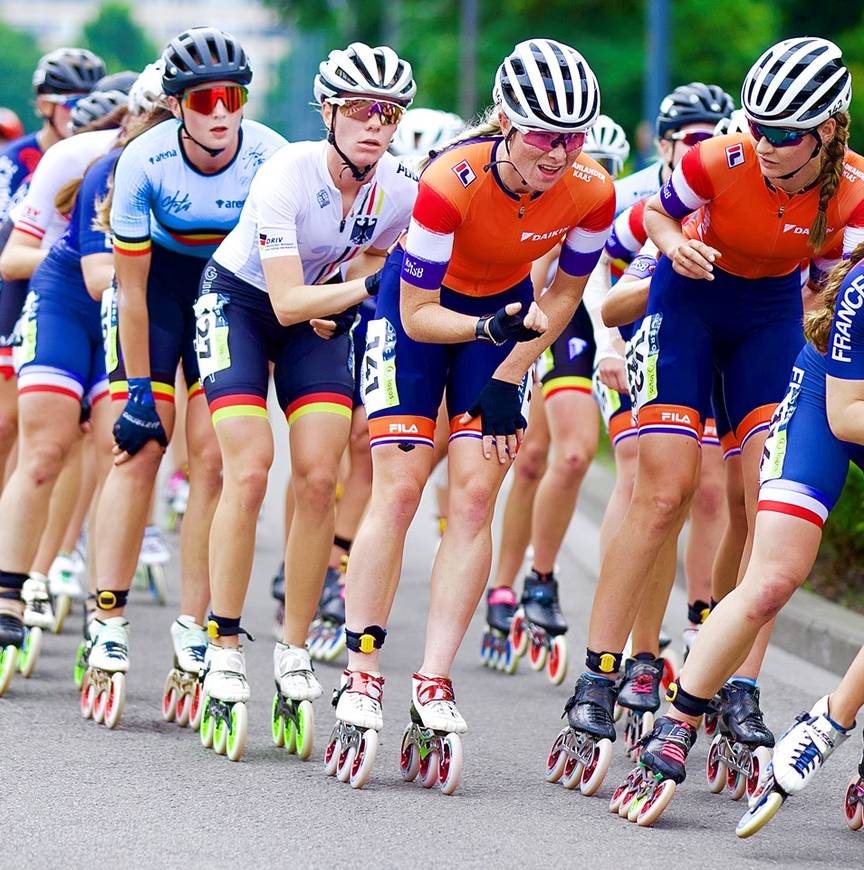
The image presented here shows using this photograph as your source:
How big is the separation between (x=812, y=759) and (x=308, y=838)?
4.85ft

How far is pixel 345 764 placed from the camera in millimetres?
6191

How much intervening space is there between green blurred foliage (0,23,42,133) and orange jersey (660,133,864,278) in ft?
445

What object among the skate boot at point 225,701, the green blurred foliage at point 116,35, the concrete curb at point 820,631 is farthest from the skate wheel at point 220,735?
the green blurred foliage at point 116,35

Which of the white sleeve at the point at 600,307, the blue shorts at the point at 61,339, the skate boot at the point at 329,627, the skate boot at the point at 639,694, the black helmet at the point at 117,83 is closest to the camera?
the skate boot at the point at 639,694

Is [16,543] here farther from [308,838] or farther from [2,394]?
[308,838]

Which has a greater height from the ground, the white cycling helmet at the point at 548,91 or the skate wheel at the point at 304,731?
the white cycling helmet at the point at 548,91

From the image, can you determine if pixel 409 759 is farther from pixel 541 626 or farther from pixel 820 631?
pixel 820 631

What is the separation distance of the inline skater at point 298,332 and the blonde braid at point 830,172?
1.45 m

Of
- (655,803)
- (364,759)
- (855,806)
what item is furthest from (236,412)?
(855,806)

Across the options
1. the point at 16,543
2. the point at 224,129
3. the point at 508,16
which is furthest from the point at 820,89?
the point at 508,16

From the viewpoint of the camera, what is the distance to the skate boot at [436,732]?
6.04 metres

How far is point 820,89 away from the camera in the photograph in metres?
5.98

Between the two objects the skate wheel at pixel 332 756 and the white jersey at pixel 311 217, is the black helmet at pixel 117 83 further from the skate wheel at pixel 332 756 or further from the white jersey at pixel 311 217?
the skate wheel at pixel 332 756

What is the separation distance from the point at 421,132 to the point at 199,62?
155 inches
